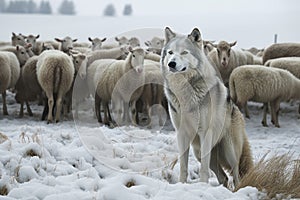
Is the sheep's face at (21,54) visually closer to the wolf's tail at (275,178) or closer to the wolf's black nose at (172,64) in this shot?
the wolf's black nose at (172,64)

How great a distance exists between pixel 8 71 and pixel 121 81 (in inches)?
109

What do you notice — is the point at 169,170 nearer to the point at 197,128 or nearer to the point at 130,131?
the point at 197,128

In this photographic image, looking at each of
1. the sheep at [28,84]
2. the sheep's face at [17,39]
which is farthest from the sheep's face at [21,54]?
the sheep's face at [17,39]

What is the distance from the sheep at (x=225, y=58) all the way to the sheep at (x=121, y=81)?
2.45 m

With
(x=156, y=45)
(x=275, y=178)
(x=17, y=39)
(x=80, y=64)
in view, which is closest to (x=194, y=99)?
(x=275, y=178)

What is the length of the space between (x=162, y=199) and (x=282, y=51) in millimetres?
11470

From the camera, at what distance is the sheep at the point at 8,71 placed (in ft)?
36.7

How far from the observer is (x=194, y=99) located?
A: 5215mm

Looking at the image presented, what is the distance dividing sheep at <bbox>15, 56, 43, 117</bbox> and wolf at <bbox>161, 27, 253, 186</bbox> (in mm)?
7064

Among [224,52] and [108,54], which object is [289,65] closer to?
[224,52]

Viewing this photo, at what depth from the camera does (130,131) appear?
8.50m

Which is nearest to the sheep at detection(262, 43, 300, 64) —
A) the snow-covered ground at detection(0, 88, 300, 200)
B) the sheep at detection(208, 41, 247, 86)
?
the sheep at detection(208, 41, 247, 86)

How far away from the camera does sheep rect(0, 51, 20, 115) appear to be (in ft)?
36.7

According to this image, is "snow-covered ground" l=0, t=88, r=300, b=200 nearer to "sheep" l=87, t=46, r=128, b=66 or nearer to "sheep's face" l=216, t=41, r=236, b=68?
"sheep's face" l=216, t=41, r=236, b=68
